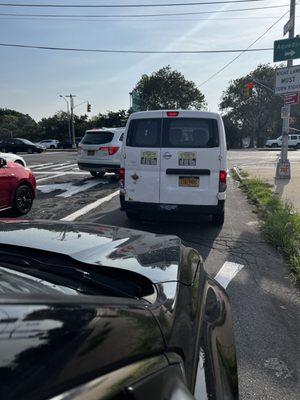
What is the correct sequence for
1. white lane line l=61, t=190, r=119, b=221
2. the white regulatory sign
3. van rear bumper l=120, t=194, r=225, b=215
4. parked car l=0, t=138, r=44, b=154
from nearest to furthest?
van rear bumper l=120, t=194, r=225, b=215
white lane line l=61, t=190, r=119, b=221
the white regulatory sign
parked car l=0, t=138, r=44, b=154

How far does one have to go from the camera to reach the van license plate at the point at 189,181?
24.6 feet

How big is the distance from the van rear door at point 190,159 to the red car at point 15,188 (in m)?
3.13

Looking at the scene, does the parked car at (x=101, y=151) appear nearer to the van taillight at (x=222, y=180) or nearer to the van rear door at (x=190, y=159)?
the van rear door at (x=190, y=159)

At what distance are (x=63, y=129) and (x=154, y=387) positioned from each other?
80.1 metres

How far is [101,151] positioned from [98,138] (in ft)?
1.77

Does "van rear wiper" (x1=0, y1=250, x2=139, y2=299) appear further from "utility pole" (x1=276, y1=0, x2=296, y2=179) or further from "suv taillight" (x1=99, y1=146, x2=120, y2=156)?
"utility pole" (x1=276, y1=0, x2=296, y2=179)

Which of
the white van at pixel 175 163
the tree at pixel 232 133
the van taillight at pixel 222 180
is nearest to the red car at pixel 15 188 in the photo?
the white van at pixel 175 163

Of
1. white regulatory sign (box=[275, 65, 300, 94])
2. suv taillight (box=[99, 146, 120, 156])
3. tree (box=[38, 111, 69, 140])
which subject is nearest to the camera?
white regulatory sign (box=[275, 65, 300, 94])

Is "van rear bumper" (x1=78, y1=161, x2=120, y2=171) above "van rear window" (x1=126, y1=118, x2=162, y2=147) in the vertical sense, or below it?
below

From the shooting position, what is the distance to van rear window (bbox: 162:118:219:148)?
7.45 m

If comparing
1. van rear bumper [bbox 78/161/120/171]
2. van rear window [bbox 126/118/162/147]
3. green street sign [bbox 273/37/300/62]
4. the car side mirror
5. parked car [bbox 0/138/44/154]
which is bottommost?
parked car [bbox 0/138/44/154]

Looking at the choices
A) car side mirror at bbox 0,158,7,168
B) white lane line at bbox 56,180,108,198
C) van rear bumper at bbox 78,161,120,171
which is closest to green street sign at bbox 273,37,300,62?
van rear bumper at bbox 78,161,120,171

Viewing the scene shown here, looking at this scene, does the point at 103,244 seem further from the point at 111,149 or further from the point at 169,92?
the point at 169,92

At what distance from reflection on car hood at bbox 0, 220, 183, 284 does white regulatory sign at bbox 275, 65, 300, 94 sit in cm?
1228
